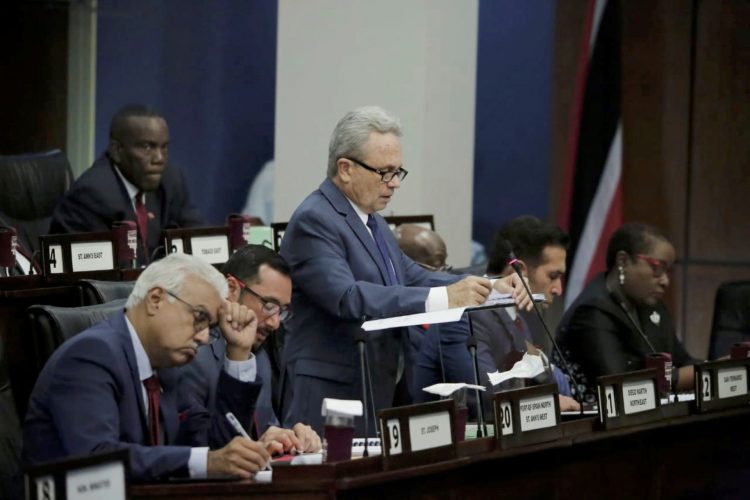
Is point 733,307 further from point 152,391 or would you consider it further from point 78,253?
point 152,391

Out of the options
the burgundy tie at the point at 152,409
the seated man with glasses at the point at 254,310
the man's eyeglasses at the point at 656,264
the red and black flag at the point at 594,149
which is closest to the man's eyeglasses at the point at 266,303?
the seated man with glasses at the point at 254,310

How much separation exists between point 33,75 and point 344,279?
4.94 meters

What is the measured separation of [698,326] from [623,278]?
2525 mm

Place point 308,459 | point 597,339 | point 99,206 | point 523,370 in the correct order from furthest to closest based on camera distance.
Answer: point 99,206
point 597,339
point 523,370
point 308,459

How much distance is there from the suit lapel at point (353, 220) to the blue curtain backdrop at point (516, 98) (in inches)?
151

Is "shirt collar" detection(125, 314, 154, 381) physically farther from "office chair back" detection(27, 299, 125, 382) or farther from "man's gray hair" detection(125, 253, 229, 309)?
"office chair back" detection(27, 299, 125, 382)

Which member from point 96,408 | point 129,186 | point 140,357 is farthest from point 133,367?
point 129,186

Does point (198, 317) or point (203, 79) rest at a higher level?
point (203, 79)

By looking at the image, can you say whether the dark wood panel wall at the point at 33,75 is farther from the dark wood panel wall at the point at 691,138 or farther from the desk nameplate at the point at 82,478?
the desk nameplate at the point at 82,478

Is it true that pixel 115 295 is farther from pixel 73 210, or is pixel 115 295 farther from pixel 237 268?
pixel 73 210

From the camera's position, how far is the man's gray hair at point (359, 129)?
359 centimetres

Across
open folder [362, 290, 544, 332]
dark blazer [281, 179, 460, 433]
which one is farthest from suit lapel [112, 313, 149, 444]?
dark blazer [281, 179, 460, 433]

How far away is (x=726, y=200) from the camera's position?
7.14 m

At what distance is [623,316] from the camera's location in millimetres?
4707
